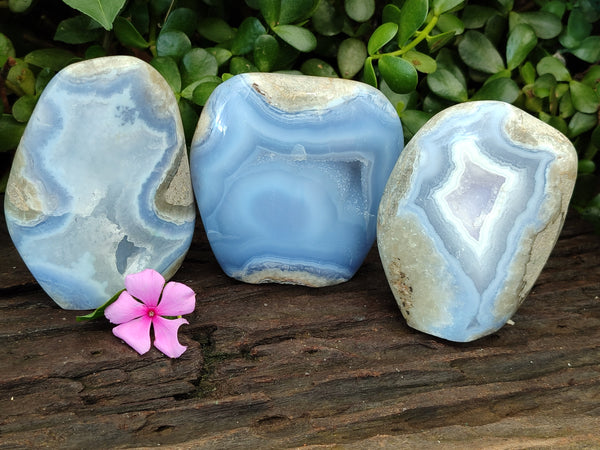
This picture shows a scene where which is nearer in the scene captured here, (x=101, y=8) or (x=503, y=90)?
(x=101, y=8)

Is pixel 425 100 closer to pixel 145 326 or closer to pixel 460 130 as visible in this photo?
pixel 460 130

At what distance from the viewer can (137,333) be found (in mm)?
1178

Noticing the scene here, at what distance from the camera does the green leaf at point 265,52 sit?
138 cm

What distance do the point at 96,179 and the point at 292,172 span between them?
1.06 ft

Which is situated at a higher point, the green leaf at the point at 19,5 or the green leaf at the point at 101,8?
the green leaf at the point at 101,8

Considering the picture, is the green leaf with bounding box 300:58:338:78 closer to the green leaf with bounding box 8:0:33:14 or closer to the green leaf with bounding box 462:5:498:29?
the green leaf with bounding box 462:5:498:29

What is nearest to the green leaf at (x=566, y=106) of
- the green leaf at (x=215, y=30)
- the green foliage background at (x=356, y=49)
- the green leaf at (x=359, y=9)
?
the green foliage background at (x=356, y=49)

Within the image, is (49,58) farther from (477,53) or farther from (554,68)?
(554,68)

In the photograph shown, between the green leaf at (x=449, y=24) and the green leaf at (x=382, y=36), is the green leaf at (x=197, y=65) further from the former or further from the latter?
the green leaf at (x=449, y=24)

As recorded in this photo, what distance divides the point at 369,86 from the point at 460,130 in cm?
18

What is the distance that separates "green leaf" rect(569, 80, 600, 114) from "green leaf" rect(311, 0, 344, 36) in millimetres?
488

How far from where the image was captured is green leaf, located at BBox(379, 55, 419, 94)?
133 centimetres

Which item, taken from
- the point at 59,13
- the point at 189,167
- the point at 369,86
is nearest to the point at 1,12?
the point at 59,13

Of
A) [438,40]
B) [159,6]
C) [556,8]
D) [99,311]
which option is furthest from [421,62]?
[99,311]
